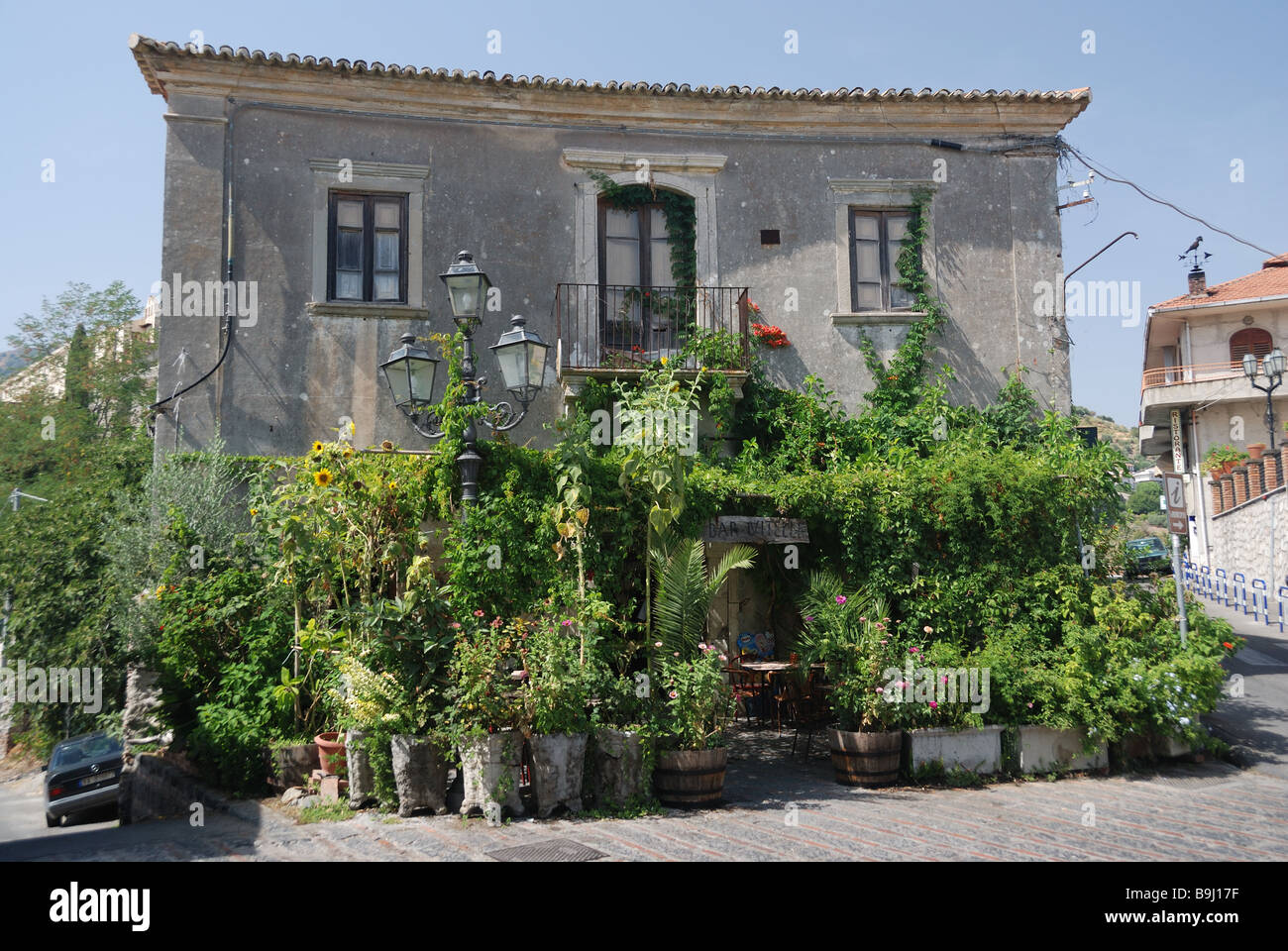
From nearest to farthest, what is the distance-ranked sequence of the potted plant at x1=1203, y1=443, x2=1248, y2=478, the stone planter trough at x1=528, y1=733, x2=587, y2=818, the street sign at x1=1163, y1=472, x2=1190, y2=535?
1. the stone planter trough at x1=528, y1=733, x2=587, y2=818
2. the street sign at x1=1163, y1=472, x2=1190, y2=535
3. the potted plant at x1=1203, y1=443, x2=1248, y2=478

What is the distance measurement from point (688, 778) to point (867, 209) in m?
9.25

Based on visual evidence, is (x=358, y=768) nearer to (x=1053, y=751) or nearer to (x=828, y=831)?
(x=828, y=831)

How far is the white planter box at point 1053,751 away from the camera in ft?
30.2

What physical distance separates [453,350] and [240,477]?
13.7 ft

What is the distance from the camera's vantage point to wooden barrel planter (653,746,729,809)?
7742 millimetres

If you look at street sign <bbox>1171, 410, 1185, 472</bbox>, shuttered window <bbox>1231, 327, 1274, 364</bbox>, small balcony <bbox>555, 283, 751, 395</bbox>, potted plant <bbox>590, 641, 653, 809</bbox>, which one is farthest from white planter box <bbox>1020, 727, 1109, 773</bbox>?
street sign <bbox>1171, 410, 1185, 472</bbox>

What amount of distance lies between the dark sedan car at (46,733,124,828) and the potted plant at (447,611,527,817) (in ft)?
17.7

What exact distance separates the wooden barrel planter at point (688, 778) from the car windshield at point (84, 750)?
694 centimetres

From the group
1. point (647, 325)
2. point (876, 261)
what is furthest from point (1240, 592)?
point (647, 325)

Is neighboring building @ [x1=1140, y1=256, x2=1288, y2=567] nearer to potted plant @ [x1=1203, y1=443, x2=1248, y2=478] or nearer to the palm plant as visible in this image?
potted plant @ [x1=1203, y1=443, x2=1248, y2=478]

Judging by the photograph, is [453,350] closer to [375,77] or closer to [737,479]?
[737,479]

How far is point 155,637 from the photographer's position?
9.55 metres
